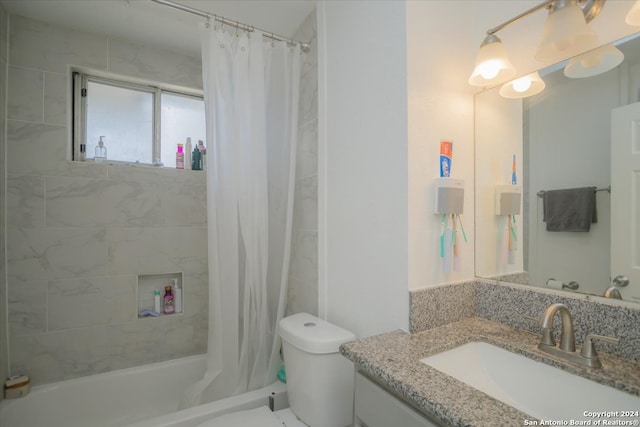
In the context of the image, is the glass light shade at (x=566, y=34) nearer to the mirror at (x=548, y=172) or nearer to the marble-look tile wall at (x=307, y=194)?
the mirror at (x=548, y=172)

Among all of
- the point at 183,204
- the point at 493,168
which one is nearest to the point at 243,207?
the point at 183,204

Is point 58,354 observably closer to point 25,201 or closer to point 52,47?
point 25,201

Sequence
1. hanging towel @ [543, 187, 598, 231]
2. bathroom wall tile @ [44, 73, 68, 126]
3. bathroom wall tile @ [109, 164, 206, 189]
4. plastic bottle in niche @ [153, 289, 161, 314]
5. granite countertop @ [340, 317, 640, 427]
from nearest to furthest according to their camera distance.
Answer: granite countertop @ [340, 317, 640, 427], hanging towel @ [543, 187, 598, 231], bathroom wall tile @ [44, 73, 68, 126], bathroom wall tile @ [109, 164, 206, 189], plastic bottle in niche @ [153, 289, 161, 314]

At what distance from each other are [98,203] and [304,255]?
135cm

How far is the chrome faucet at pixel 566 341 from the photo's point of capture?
0.76 meters

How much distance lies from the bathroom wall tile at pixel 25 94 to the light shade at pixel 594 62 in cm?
258

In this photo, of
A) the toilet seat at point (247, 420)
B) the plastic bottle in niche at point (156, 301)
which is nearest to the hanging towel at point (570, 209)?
the toilet seat at point (247, 420)

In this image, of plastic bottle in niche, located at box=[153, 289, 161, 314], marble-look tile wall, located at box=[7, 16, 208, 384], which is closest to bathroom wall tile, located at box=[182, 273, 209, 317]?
marble-look tile wall, located at box=[7, 16, 208, 384]

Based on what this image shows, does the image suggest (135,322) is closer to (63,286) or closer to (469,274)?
(63,286)

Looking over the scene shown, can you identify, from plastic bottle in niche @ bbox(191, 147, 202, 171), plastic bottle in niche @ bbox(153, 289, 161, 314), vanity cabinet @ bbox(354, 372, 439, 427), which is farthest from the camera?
plastic bottle in niche @ bbox(191, 147, 202, 171)

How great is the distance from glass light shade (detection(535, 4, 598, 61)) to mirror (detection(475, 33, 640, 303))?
0.28 feet

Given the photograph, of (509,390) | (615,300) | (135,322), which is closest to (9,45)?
(135,322)

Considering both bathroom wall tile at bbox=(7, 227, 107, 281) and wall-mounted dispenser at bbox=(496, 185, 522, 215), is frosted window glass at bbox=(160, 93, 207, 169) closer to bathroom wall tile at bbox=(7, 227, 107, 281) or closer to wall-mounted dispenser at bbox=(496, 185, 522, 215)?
bathroom wall tile at bbox=(7, 227, 107, 281)

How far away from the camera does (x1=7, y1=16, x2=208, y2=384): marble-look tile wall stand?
1.66 meters
